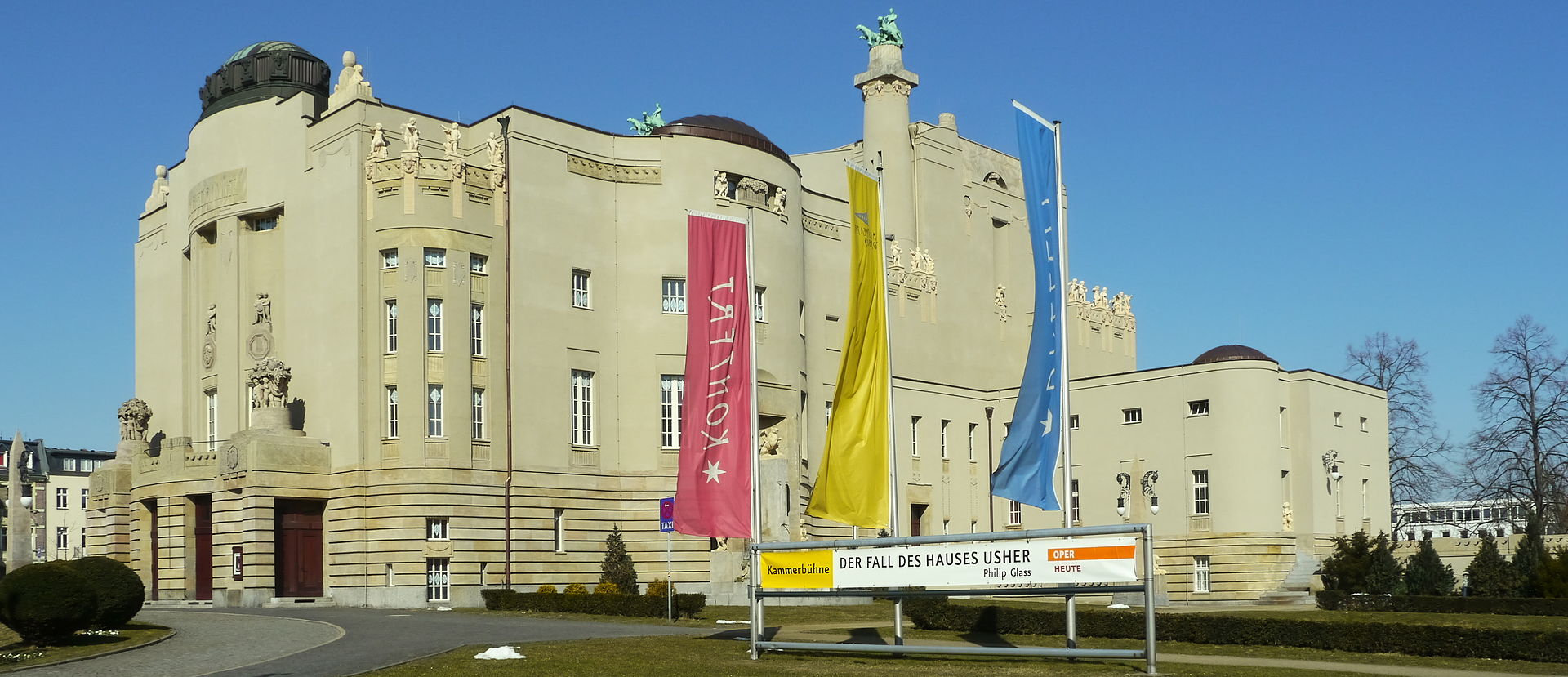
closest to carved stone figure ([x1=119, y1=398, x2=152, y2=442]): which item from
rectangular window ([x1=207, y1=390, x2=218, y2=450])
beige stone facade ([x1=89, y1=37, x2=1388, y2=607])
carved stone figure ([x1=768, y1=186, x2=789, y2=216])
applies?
beige stone facade ([x1=89, y1=37, x2=1388, y2=607])

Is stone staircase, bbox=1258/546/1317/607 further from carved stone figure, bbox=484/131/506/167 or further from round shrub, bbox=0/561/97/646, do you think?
round shrub, bbox=0/561/97/646

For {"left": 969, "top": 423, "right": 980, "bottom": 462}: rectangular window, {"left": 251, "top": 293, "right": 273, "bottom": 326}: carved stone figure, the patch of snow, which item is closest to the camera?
the patch of snow

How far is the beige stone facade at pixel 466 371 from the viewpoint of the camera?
54.8 m

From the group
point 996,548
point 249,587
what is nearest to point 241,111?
point 249,587

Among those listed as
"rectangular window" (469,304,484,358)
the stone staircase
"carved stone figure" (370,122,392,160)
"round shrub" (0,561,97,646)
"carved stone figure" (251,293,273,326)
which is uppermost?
"carved stone figure" (370,122,392,160)

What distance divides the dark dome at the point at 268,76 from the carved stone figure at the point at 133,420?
1228cm

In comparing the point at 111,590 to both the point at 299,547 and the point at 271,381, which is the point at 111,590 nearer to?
the point at 299,547

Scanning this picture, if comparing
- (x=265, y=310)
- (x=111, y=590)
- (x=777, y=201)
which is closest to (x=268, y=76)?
(x=265, y=310)

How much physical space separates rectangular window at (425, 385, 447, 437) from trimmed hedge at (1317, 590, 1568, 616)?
31.6m

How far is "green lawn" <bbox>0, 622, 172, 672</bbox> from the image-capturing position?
95.7 feet

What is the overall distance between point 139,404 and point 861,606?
32776 mm

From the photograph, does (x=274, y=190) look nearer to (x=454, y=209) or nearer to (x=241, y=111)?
(x=241, y=111)

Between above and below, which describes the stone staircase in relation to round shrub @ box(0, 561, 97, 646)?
below

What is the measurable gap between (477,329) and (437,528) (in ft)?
23.6
